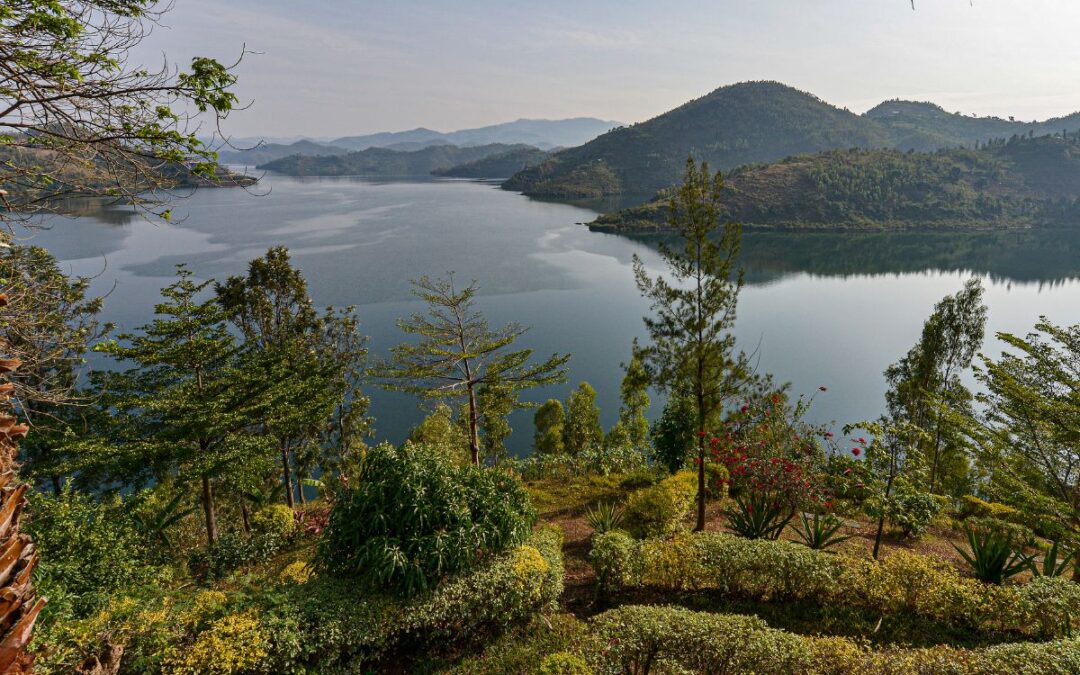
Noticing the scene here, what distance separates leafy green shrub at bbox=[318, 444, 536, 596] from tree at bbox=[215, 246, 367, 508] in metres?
8.64

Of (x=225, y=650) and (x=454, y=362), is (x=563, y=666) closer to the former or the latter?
(x=225, y=650)

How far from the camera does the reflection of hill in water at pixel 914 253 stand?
7406cm

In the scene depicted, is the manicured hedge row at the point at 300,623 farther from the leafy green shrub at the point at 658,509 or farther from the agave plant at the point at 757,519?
the agave plant at the point at 757,519

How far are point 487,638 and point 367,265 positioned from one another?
191 feet

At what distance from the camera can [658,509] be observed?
10461 mm

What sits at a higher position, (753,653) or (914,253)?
(914,253)

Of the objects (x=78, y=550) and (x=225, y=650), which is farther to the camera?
(x=78, y=550)

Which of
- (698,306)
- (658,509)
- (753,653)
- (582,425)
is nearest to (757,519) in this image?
(658,509)

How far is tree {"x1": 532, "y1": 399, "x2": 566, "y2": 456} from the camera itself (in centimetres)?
2547

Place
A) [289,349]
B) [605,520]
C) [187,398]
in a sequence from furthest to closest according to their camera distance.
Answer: [289,349] < [187,398] < [605,520]

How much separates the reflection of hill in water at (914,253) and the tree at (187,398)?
212 feet

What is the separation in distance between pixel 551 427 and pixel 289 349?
1415 cm

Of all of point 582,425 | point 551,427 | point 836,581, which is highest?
point 836,581

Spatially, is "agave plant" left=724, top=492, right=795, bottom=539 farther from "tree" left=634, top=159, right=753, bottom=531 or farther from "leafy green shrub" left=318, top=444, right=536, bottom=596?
"leafy green shrub" left=318, top=444, right=536, bottom=596
